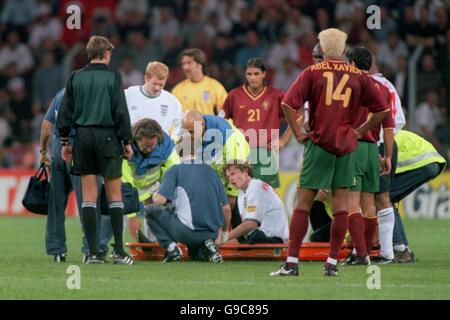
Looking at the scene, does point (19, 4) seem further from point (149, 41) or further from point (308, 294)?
point (308, 294)

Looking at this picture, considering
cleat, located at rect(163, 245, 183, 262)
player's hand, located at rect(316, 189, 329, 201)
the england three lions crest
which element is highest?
the england three lions crest

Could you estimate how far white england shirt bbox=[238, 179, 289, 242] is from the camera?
1260 centimetres

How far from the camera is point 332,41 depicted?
10.4 meters

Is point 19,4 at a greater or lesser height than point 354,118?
greater

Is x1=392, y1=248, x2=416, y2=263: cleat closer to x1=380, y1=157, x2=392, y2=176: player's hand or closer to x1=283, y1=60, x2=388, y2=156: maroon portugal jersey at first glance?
x1=380, y1=157, x2=392, y2=176: player's hand

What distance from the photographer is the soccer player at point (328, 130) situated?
10.3 meters

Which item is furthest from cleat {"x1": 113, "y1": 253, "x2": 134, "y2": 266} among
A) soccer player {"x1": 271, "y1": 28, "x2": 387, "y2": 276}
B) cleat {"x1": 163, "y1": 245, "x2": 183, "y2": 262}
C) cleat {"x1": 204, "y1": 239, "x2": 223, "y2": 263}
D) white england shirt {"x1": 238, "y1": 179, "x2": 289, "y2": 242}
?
soccer player {"x1": 271, "y1": 28, "x2": 387, "y2": 276}

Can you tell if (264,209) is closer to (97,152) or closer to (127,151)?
(127,151)

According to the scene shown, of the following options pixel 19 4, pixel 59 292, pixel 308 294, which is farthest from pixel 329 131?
pixel 19 4

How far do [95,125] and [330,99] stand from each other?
240 centimetres

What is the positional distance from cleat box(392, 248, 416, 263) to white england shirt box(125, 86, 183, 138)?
10.0 feet

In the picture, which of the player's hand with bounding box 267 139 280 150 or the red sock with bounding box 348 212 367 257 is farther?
the player's hand with bounding box 267 139 280 150

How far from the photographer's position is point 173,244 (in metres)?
12.4

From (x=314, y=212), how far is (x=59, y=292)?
15.0 feet
